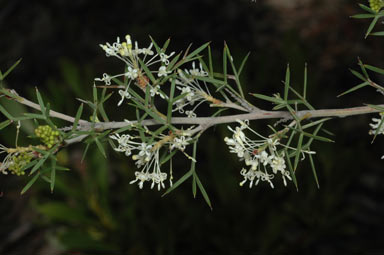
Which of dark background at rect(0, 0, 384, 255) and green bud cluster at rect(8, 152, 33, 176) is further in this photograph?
dark background at rect(0, 0, 384, 255)

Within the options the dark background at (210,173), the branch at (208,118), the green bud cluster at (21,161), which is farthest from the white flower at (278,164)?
the dark background at (210,173)

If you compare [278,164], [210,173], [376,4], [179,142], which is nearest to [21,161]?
[179,142]

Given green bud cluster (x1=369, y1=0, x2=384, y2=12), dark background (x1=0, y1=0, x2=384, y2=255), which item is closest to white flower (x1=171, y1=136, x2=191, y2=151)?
green bud cluster (x1=369, y1=0, x2=384, y2=12)

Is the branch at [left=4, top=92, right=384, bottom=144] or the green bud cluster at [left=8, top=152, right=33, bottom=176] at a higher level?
the branch at [left=4, top=92, right=384, bottom=144]

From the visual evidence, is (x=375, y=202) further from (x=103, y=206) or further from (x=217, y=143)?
(x=103, y=206)

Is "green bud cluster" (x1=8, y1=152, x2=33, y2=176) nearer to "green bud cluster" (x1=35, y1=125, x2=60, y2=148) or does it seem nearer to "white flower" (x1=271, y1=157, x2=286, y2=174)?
"green bud cluster" (x1=35, y1=125, x2=60, y2=148)

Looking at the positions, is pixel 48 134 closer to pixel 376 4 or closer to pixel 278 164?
pixel 278 164

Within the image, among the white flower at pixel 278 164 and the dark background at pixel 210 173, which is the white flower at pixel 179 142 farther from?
the dark background at pixel 210 173

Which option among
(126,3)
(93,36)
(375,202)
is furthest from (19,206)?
(375,202)
